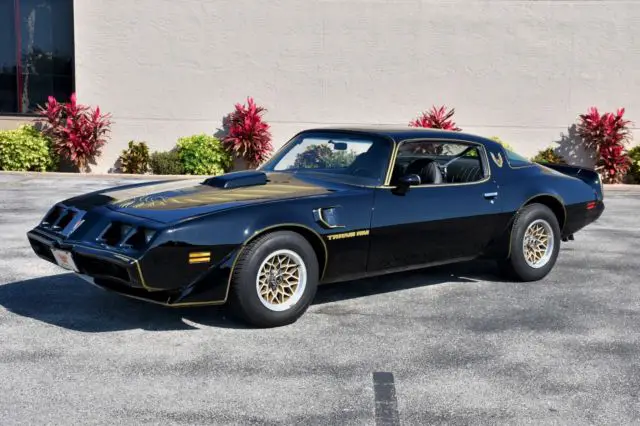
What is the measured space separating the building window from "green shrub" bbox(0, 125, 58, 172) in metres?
1.88

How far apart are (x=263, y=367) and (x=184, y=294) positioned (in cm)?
84

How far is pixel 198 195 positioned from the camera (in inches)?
247

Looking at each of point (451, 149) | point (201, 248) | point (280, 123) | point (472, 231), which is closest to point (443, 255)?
point (472, 231)

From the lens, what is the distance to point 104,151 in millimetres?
19078

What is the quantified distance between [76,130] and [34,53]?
302cm

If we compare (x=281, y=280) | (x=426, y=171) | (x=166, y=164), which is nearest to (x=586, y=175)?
(x=426, y=171)

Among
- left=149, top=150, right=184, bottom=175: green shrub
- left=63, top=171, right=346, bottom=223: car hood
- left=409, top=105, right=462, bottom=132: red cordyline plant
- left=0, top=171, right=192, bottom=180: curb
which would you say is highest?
left=409, top=105, right=462, bottom=132: red cordyline plant

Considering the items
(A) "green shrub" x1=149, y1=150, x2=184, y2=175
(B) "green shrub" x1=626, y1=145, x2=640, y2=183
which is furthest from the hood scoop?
(B) "green shrub" x1=626, y1=145, x2=640, y2=183

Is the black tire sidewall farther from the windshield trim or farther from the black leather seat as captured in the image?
the windshield trim

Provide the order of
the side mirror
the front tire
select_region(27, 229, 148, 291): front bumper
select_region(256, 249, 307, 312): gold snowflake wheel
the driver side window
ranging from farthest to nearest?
the driver side window → the side mirror → select_region(256, 249, 307, 312): gold snowflake wheel → the front tire → select_region(27, 229, 148, 291): front bumper

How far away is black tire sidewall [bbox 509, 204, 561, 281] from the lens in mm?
7512

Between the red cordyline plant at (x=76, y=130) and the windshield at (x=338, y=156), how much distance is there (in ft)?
38.9

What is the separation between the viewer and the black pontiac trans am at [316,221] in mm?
5621

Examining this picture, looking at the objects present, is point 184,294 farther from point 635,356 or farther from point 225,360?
point 635,356
